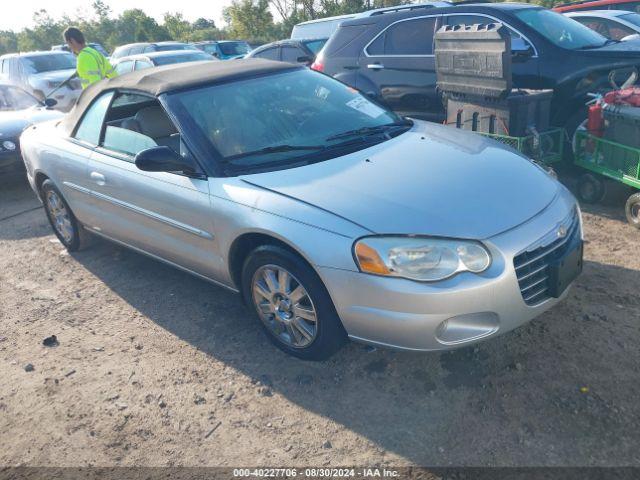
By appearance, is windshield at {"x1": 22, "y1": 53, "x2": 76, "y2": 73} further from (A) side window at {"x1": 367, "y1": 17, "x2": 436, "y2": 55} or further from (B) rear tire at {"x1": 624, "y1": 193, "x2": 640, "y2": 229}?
(B) rear tire at {"x1": 624, "y1": 193, "x2": 640, "y2": 229}

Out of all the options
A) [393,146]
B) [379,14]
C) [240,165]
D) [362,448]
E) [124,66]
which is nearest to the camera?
[362,448]

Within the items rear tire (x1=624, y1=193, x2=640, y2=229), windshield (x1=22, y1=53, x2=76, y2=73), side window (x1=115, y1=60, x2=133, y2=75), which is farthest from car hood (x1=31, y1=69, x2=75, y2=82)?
rear tire (x1=624, y1=193, x2=640, y2=229)

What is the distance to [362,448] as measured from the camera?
8.74 feet

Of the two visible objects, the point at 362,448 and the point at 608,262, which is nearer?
the point at 362,448

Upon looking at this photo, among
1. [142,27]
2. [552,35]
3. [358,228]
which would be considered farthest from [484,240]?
[142,27]

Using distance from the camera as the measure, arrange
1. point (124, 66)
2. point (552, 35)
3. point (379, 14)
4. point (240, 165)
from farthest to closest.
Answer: point (124, 66) < point (379, 14) < point (552, 35) < point (240, 165)

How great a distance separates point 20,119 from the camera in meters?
7.75

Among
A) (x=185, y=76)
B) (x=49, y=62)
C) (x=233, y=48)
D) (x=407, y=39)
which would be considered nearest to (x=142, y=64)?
(x=49, y=62)

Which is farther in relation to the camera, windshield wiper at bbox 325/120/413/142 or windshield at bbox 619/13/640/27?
windshield at bbox 619/13/640/27

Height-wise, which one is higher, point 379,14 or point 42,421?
point 379,14

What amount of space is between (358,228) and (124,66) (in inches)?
432

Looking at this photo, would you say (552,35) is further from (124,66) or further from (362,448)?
(124,66)

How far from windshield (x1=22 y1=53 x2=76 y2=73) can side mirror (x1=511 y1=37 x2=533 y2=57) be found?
428 inches

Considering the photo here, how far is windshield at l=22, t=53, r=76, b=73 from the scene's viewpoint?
508 inches
